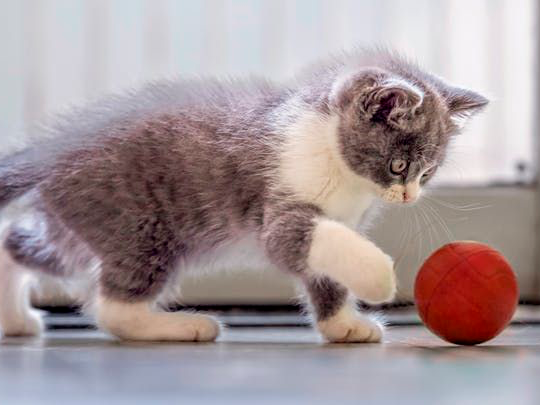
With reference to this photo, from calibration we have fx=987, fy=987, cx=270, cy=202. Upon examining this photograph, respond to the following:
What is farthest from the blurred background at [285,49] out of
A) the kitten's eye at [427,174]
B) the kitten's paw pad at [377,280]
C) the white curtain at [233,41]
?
the kitten's paw pad at [377,280]

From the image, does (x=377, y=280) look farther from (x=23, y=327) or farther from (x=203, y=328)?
(x=23, y=327)

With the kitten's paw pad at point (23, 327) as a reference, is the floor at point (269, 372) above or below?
above

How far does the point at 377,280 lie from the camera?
5.08 feet

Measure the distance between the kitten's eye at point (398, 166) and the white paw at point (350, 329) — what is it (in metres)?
0.29

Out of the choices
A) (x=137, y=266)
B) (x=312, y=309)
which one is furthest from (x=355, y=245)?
(x=137, y=266)

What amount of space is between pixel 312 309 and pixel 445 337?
298mm

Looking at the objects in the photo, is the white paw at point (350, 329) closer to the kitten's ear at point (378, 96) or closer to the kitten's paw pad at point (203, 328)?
the kitten's paw pad at point (203, 328)

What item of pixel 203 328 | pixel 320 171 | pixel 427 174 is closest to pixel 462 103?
pixel 427 174

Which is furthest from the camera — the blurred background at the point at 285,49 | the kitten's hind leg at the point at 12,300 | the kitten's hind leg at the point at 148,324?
the blurred background at the point at 285,49

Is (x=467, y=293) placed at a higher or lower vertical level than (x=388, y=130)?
lower

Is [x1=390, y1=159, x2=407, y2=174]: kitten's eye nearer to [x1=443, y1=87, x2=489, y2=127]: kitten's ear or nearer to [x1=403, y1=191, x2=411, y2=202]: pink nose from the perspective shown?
[x1=403, y1=191, x2=411, y2=202]: pink nose

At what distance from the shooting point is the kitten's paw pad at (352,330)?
70.4 inches

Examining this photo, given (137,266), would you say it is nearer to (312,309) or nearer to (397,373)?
(312,309)

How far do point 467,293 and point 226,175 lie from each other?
0.50 metres
